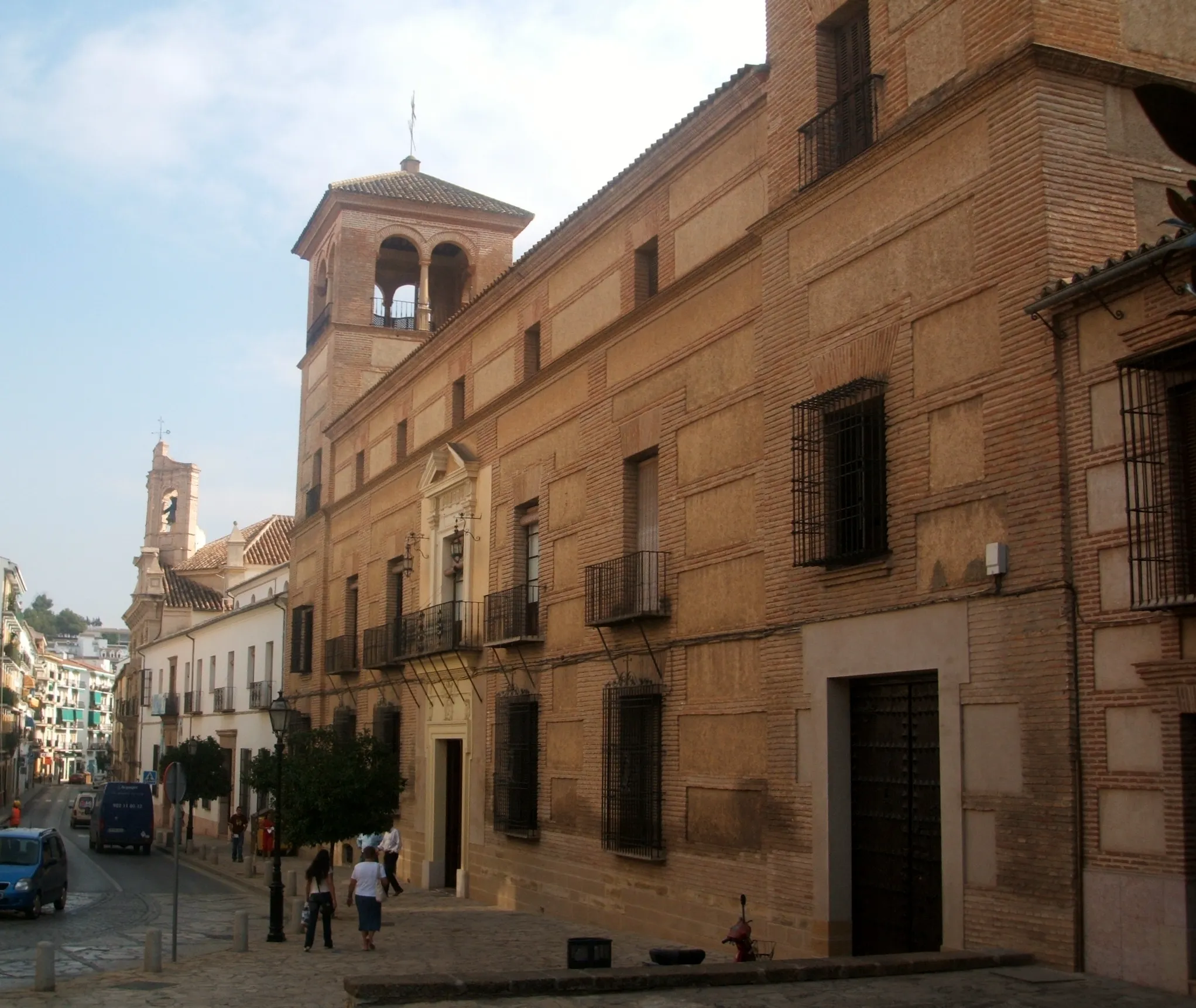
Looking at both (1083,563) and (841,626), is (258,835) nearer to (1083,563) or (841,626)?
(841,626)

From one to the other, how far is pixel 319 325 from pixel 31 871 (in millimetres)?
15568

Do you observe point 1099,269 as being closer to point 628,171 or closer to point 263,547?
point 628,171

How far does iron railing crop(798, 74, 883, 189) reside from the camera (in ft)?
42.5

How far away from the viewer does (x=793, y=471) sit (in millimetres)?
13633

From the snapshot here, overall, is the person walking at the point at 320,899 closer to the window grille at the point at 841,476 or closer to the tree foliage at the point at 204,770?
the window grille at the point at 841,476

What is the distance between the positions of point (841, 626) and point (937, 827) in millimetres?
2002

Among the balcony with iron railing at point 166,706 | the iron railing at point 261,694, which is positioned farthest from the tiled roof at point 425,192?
the balcony with iron railing at point 166,706

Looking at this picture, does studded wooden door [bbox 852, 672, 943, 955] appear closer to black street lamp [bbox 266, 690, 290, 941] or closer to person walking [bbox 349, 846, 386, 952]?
person walking [bbox 349, 846, 386, 952]

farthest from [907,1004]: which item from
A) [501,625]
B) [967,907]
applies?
[501,625]

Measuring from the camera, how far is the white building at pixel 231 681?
38.8 metres

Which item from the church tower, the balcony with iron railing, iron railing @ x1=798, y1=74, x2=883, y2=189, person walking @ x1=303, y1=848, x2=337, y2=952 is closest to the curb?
person walking @ x1=303, y1=848, x2=337, y2=952

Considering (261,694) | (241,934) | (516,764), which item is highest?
(261,694)

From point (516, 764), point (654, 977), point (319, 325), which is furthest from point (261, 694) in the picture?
point (654, 977)

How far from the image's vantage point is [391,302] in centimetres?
3303
